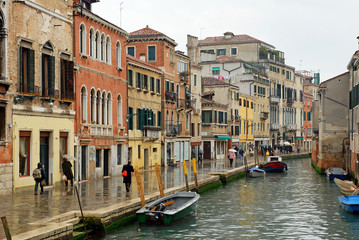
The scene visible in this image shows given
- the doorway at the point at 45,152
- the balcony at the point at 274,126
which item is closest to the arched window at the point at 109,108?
the doorway at the point at 45,152

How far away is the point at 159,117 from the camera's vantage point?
4528 centimetres

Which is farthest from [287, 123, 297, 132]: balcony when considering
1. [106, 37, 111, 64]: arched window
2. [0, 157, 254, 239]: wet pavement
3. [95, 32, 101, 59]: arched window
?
[0, 157, 254, 239]: wet pavement

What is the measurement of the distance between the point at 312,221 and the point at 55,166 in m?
11.3

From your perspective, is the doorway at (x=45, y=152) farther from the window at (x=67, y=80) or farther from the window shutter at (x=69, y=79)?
the window shutter at (x=69, y=79)

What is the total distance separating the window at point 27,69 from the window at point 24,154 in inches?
70.5

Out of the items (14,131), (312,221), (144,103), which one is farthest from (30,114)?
(144,103)

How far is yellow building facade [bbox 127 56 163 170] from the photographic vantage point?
38.7m

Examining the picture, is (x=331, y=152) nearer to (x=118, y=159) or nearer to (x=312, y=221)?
(x=118, y=159)

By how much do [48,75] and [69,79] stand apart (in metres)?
1.83

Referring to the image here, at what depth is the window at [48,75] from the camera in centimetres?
2577

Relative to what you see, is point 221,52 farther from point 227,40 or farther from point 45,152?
point 45,152

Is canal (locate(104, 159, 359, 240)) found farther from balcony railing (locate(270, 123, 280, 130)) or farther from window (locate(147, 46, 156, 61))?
balcony railing (locate(270, 123, 280, 130))

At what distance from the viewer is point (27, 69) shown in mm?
24078

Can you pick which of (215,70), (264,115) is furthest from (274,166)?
(264,115)
